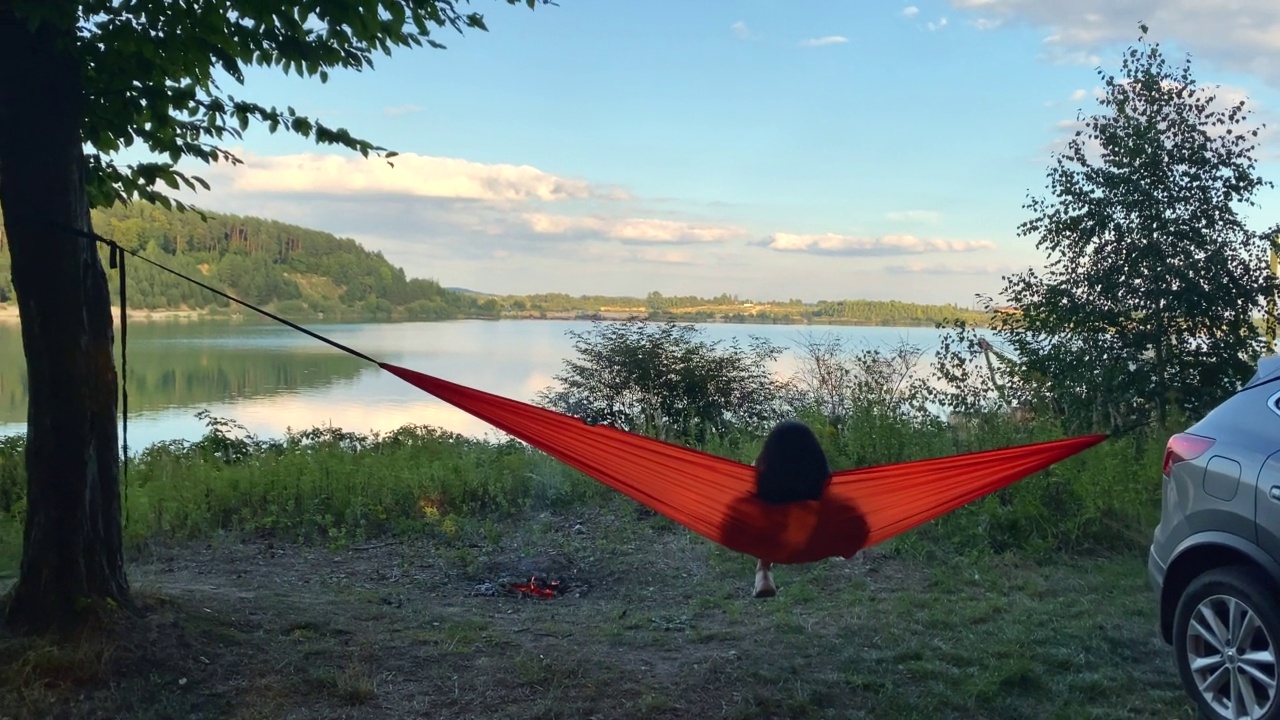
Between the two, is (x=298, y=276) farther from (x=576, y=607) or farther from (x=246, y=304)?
(x=246, y=304)

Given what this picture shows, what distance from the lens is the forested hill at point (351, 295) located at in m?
9.49

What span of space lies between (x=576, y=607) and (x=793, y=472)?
1.30 metres

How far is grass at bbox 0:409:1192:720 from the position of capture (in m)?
3.21

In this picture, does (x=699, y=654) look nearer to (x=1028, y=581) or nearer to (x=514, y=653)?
(x=514, y=653)

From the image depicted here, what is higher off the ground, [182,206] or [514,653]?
[182,206]

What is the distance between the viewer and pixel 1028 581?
481cm

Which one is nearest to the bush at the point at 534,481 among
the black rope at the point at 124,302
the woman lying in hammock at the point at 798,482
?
the woman lying in hammock at the point at 798,482

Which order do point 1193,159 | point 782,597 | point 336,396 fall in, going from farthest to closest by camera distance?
point 336,396 → point 1193,159 → point 782,597

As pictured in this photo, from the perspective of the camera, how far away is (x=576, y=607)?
4523 millimetres

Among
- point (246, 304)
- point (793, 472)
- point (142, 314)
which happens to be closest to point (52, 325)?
point (246, 304)

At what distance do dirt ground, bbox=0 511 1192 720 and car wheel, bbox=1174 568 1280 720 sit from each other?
0.19m

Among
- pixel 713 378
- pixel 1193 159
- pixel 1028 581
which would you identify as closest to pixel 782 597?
pixel 1028 581

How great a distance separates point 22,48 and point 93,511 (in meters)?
1.63

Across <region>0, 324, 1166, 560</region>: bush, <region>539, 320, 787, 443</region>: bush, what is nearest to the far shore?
<region>0, 324, 1166, 560</region>: bush
